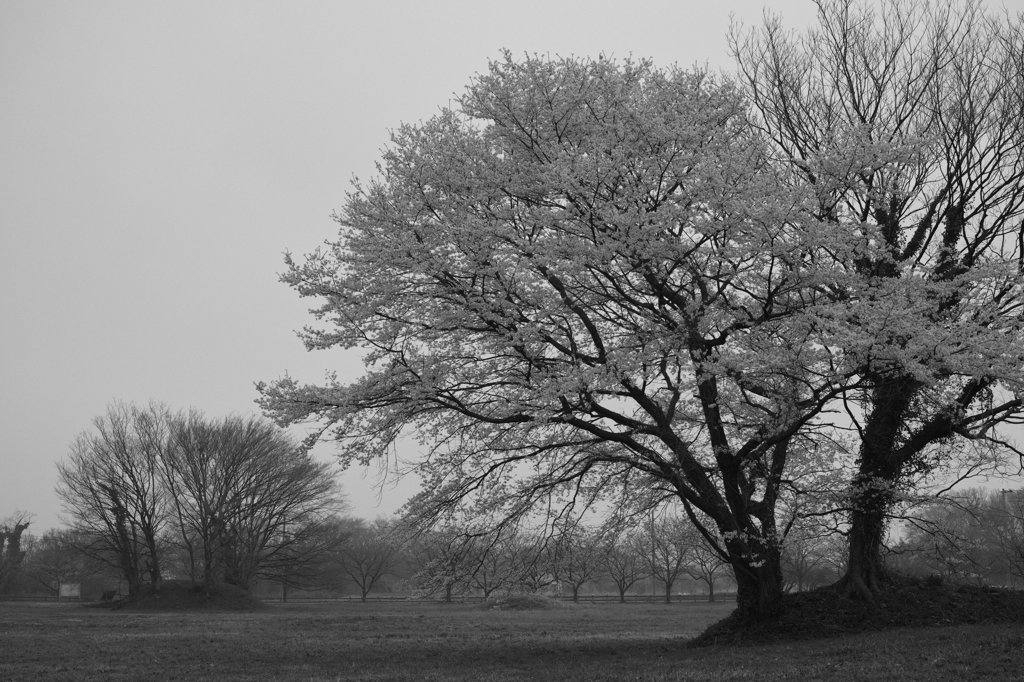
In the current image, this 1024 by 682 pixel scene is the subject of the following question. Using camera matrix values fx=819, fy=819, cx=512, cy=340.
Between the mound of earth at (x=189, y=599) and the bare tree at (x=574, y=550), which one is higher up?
the bare tree at (x=574, y=550)

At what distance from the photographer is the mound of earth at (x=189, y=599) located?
42812 millimetres

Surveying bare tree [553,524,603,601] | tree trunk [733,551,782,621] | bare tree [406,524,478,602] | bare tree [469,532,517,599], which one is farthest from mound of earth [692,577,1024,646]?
bare tree [406,524,478,602]

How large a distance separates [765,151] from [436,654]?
37.5ft

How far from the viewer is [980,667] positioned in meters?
9.52

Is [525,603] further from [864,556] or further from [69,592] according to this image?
[69,592]

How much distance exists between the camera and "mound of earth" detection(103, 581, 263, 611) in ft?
140

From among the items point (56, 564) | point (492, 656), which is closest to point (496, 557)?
point (492, 656)

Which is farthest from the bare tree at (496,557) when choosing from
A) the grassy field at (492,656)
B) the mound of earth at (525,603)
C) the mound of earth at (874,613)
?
the mound of earth at (525,603)

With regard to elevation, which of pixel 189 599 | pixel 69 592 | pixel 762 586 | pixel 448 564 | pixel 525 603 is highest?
pixel 448 564

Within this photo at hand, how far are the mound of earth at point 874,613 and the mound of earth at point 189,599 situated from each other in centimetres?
3519

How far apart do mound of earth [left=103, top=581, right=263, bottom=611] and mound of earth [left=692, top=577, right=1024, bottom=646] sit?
35185mm

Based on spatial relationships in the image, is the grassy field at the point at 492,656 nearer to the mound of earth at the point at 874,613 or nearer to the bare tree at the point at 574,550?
the mound of earth at the point at 874,613

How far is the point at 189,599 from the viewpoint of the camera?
143ft

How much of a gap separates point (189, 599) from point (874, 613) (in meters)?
38.5
